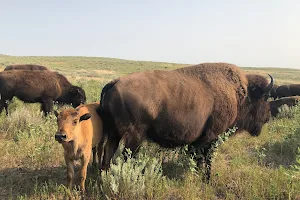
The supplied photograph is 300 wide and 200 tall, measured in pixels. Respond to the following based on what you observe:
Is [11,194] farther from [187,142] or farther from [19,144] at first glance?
[187,142]

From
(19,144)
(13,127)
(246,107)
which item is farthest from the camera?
(13,127)

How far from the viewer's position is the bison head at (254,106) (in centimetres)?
598

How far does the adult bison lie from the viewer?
10031mm

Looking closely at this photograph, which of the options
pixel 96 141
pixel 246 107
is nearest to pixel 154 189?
pixel 96 141

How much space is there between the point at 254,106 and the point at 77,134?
3.53m

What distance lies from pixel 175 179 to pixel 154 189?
0.75 meters

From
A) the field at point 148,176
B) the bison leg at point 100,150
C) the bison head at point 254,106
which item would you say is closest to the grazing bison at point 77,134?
the field at point 148,176

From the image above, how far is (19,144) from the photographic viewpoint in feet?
20.9

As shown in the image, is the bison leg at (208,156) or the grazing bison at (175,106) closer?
the grazing bison at (175,106)

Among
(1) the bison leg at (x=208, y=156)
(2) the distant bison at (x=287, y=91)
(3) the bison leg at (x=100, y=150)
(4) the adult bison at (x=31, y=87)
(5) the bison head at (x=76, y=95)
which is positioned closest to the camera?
(1) the bison leg at (x=208, y=156)

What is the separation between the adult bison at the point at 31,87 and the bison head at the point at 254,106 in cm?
681

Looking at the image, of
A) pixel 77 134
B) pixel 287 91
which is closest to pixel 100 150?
pixel 77 134

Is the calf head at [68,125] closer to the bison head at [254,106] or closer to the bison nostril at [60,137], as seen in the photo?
the bison nostril at [60,137]

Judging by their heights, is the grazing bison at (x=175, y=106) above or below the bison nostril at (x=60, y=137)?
above
